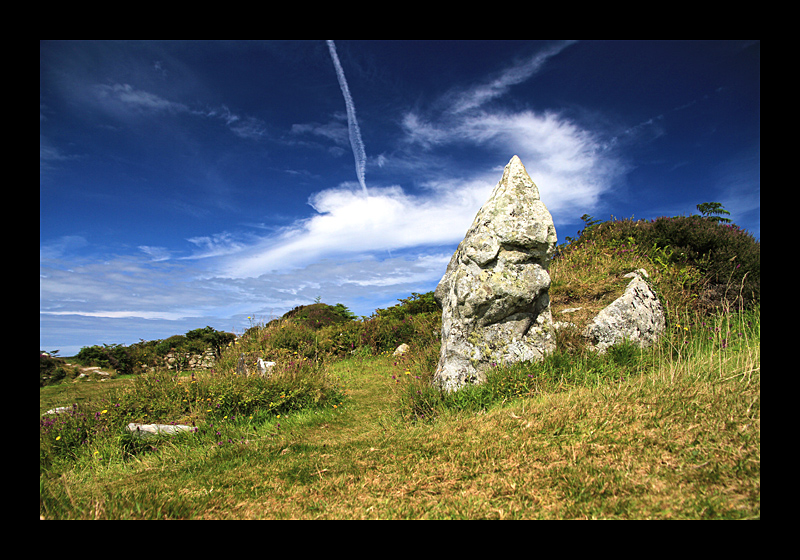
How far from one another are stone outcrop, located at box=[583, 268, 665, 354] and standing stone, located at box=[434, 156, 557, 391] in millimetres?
953

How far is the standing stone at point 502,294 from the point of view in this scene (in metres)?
6.88

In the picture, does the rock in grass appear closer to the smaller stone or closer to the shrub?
the smaller stone

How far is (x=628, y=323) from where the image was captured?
7.52 m

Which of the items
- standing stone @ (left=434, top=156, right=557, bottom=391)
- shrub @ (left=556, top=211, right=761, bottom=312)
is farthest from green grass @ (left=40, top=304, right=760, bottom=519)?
shrub @ (left=556, top=211, right=761, bottom=312)

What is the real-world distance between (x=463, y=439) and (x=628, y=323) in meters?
4.57

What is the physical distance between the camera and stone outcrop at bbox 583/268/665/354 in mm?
Result: 7367

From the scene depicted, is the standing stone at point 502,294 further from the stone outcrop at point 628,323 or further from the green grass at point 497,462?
the stone outcrop at point 628,323

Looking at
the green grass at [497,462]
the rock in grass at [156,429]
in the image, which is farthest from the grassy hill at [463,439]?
the rock in grass at [156,429]

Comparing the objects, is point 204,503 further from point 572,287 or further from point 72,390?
point 72,390

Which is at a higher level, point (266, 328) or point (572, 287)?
point (572, 287)

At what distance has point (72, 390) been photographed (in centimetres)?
1141

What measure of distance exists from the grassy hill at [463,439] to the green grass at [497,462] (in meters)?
0.02
